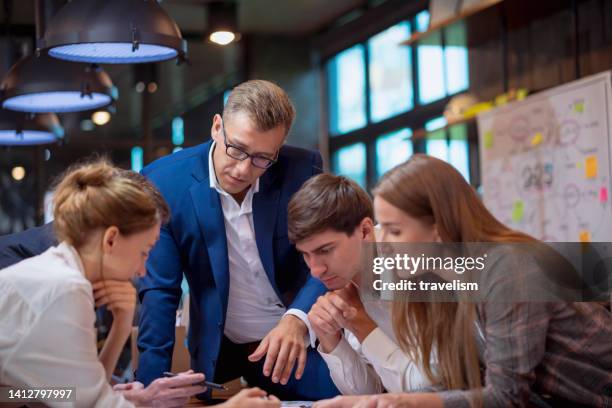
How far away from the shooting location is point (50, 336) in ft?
5.48

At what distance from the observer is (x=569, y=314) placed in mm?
1814

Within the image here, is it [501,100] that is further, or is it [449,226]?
[501,100]

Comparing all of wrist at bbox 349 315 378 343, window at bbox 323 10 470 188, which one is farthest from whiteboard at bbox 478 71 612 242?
wrist at bbox 349 315 378 343

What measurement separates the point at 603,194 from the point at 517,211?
0.85m

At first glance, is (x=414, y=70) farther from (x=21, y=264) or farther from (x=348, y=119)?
(x=21, y=264)

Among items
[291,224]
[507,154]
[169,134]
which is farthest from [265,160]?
[169,134]

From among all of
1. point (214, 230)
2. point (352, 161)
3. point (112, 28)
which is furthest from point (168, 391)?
point (352, 161)

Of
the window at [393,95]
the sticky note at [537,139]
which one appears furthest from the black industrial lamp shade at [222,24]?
the sticky note at [537,139]

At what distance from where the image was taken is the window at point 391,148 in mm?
8062

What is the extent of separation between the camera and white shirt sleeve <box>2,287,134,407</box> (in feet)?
5.47

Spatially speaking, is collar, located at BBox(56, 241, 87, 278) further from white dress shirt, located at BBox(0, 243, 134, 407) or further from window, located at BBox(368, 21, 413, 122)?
window, located at BBox(368, 21, 413, 122)

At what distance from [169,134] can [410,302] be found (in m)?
8.35

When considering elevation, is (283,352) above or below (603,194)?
below

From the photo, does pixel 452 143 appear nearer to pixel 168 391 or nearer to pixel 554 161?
pixel 554 161
